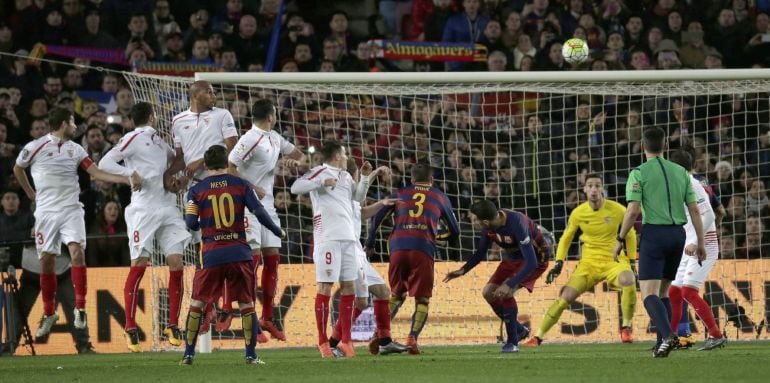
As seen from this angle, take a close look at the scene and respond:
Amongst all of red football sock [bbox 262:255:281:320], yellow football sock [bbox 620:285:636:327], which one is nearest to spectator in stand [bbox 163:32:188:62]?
red football sock [bbox 262:255:281:320]

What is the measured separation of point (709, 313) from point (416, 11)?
9.45 m

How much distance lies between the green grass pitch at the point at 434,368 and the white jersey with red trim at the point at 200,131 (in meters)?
2.01

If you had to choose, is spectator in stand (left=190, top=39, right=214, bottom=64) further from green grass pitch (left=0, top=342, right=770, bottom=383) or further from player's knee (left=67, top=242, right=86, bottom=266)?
green grass pitch (left=0, top=342, right=770, bottom=383)

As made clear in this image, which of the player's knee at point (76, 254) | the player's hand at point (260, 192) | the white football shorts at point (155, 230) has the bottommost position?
the player's knee at point (76, 254)

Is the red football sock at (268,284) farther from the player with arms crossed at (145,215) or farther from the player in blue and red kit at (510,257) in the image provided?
the player in blue and red kit at (510,257)

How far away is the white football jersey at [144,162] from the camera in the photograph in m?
12.6

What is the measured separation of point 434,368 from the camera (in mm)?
10039

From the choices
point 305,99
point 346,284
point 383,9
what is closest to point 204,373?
point 346,284

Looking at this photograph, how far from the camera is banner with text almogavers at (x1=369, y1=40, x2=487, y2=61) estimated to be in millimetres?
19969

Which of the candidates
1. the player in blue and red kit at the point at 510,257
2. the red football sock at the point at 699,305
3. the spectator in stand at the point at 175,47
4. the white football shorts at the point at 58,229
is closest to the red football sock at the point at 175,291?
the white football shorts at the point at 58,229

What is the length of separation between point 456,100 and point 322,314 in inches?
274

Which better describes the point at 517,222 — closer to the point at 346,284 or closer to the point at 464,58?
the point at 346,284

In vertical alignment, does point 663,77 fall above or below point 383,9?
below

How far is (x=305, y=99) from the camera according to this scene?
56.9 feet
